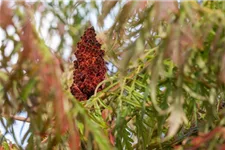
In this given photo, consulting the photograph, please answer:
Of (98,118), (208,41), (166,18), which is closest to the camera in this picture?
(166,18)

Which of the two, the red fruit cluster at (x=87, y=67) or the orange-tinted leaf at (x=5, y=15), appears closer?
the orange-tinted leaf at (x=5, y=15)

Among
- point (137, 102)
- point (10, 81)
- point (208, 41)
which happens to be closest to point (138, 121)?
point (137, 102)

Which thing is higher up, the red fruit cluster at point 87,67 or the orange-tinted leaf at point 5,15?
the red fruit cluster at point 87,67

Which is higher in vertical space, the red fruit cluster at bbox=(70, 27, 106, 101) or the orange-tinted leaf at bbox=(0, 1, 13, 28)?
the red fruit cluster at bbox=(70, 27, 106, 101)

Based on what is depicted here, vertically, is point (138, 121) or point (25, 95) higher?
point (138, 121)

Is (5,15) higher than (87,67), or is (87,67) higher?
(87,67)

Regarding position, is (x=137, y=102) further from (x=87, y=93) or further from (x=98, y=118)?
(x=87, y=93)

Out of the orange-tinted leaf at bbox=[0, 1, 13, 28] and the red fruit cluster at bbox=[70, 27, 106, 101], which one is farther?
the red fruit cluster at bbox=[70, 27, 106, 101]

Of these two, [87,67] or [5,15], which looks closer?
[5,15]
